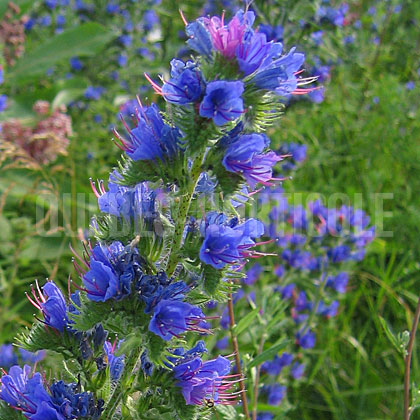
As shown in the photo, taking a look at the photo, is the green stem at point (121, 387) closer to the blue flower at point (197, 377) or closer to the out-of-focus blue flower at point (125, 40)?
the blue flower at point (197, 377)

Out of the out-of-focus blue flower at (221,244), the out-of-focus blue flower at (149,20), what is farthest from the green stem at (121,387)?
the out-of-focus blue flower at (149,20)

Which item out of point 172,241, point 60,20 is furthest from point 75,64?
point 172,241

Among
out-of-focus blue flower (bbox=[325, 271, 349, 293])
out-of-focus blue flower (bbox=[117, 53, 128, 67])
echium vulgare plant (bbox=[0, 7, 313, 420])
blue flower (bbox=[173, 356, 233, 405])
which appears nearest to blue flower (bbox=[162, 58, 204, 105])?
echium vulgare plant (bbox=[0, 7, 313, 420])

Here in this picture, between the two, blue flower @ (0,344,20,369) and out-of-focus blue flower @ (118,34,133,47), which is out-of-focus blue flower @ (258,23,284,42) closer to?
blue flower @ (0,344,20,369)

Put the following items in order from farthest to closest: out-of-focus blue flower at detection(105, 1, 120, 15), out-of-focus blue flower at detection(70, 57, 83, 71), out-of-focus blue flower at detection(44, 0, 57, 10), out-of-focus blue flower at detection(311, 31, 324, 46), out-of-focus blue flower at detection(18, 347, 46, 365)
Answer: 1. out-of-focus blue flower at detection(44, 0, 57, 10)
2. out-of-focus blue flower at detection(70, 57, 83, 71)
3. out-of-focus blue flower at detection(105, 1, 120, 15)
4. out-of-focus blue flower at detection(311, 31, 324, 46)
5. out-of-focus blue flower at detection(18, 347, 46, 365)

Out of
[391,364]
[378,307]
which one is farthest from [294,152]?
[391,364]

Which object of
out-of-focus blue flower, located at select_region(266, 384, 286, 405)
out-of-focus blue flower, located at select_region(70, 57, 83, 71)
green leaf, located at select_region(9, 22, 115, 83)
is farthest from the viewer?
out-of-focus blue flower, located at select_region(70, 57, 83, 71)
